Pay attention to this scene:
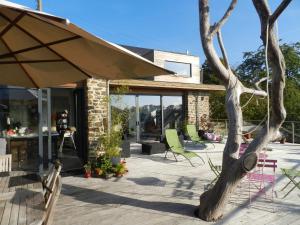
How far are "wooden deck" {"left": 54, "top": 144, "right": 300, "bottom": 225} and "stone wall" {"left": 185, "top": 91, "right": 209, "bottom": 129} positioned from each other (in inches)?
318

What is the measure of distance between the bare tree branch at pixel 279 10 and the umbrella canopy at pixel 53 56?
1688mm

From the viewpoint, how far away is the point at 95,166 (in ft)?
Result: 25.1

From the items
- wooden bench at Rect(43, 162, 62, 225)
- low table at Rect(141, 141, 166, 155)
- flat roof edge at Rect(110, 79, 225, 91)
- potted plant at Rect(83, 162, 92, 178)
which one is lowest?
potted plant at Rect(83, 162, 92, 178)

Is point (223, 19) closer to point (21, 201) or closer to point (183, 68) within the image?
point (21, 201)

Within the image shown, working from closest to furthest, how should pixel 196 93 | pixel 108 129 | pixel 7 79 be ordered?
1. pixel 7 79
2. pixel 108 129
3. pixel 196 93

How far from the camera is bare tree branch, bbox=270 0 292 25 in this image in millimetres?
3871

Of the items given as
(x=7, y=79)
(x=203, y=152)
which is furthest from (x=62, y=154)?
(x=203, y=152)

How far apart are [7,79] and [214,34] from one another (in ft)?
9.78

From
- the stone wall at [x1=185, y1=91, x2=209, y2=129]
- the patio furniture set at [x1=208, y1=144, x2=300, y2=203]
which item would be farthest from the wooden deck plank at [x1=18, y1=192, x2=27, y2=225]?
the stone wall at [x1=185, y1=91, x2=209, y2=129]

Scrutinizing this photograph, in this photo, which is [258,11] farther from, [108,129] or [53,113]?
[53,113]

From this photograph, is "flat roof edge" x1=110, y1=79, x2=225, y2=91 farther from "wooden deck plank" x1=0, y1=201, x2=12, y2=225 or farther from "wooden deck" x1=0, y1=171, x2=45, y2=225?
"wooden deck plank" x1=0, y1=201, x2=12, y2=225

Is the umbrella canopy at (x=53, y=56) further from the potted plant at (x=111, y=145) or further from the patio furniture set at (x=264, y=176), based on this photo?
the potted plant at (x=111, y=145)

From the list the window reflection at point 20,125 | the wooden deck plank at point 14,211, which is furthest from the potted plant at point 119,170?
the wooden deck plank at point 14,211

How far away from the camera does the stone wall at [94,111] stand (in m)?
8.06
